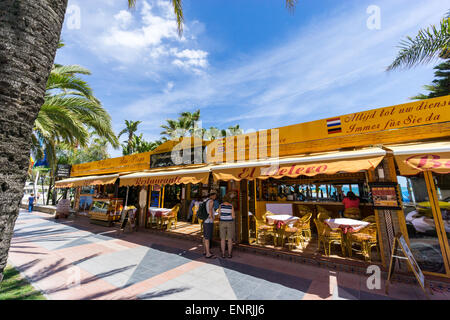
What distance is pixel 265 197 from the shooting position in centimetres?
1077

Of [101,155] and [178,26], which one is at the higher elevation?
[101,155]

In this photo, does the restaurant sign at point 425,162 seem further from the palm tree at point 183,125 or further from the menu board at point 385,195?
the palm tree at point 183,125

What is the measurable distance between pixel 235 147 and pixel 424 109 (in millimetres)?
6153

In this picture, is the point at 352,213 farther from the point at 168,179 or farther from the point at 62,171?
the point at 62,171

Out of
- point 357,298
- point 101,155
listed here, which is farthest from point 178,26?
point 101,155

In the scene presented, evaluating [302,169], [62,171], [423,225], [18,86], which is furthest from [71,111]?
[62,171]

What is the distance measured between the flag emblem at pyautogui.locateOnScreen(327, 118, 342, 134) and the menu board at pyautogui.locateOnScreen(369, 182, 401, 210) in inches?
88.9

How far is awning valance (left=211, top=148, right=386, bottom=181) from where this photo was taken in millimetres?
4384

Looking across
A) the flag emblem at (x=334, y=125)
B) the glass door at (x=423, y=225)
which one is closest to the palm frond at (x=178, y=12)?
the flag emblem at (x=334, y=125)

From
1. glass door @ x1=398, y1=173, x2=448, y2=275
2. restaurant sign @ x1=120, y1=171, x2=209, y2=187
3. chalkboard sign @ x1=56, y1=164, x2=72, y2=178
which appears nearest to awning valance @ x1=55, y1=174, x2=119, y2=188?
restaurant sign @ x1=120, y1=171, x2=209, y2=187

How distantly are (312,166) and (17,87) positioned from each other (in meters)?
5.21

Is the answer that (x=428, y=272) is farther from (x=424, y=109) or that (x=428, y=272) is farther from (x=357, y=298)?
(x=424, y=109)

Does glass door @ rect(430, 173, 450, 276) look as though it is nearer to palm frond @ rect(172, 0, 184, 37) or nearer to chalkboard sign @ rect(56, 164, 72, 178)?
palm frond @ rect(172, 0, 184, 37)

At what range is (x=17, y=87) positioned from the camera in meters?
1.95
